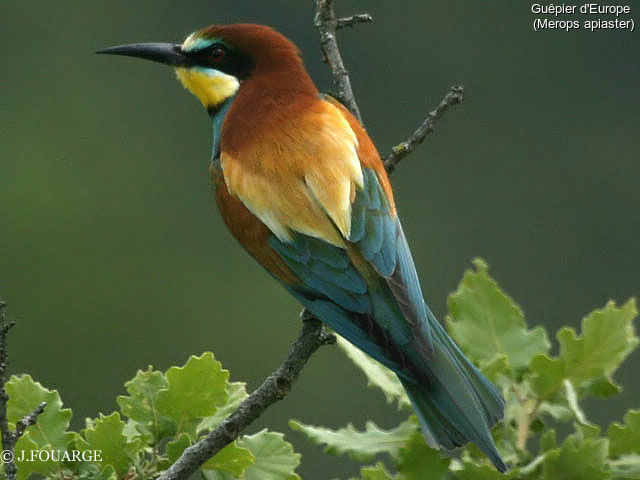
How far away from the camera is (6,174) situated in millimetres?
12789

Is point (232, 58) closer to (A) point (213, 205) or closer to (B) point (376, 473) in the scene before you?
(B) point (376, 473)

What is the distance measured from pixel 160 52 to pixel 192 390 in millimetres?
982

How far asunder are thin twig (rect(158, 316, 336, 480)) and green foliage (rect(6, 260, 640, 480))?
0.07 feet

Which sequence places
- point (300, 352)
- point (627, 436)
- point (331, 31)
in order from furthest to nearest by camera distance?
point (331, 31) < point (300, 352) < point (627, 436)

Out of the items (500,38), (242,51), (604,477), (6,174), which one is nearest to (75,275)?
(6,174)

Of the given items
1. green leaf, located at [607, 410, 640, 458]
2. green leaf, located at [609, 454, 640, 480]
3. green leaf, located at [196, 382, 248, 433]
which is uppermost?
green leaf, located at [196, 382, 248, 433]

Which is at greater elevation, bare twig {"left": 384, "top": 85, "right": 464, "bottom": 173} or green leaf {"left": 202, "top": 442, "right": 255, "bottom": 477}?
bare twig {"left": 384, "top": 85, "right": 464, "bottom": 173}

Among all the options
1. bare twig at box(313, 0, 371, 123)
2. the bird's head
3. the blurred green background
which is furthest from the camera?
the blurred green background

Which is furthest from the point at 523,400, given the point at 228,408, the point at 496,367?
the point at 228,408

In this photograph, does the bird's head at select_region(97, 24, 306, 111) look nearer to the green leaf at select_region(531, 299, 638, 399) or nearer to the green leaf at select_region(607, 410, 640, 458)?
the green leaf at select_region(531, 299, 638, 399)

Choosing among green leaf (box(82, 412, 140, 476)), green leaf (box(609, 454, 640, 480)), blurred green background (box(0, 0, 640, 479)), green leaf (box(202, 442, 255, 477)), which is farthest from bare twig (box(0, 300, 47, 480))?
blurred green background (box(0, 0, 640, 479))

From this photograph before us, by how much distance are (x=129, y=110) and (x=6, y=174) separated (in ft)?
6.90

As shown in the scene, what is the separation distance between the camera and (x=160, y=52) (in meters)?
2.65

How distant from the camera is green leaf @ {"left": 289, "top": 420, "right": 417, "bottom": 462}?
6.25 ft
